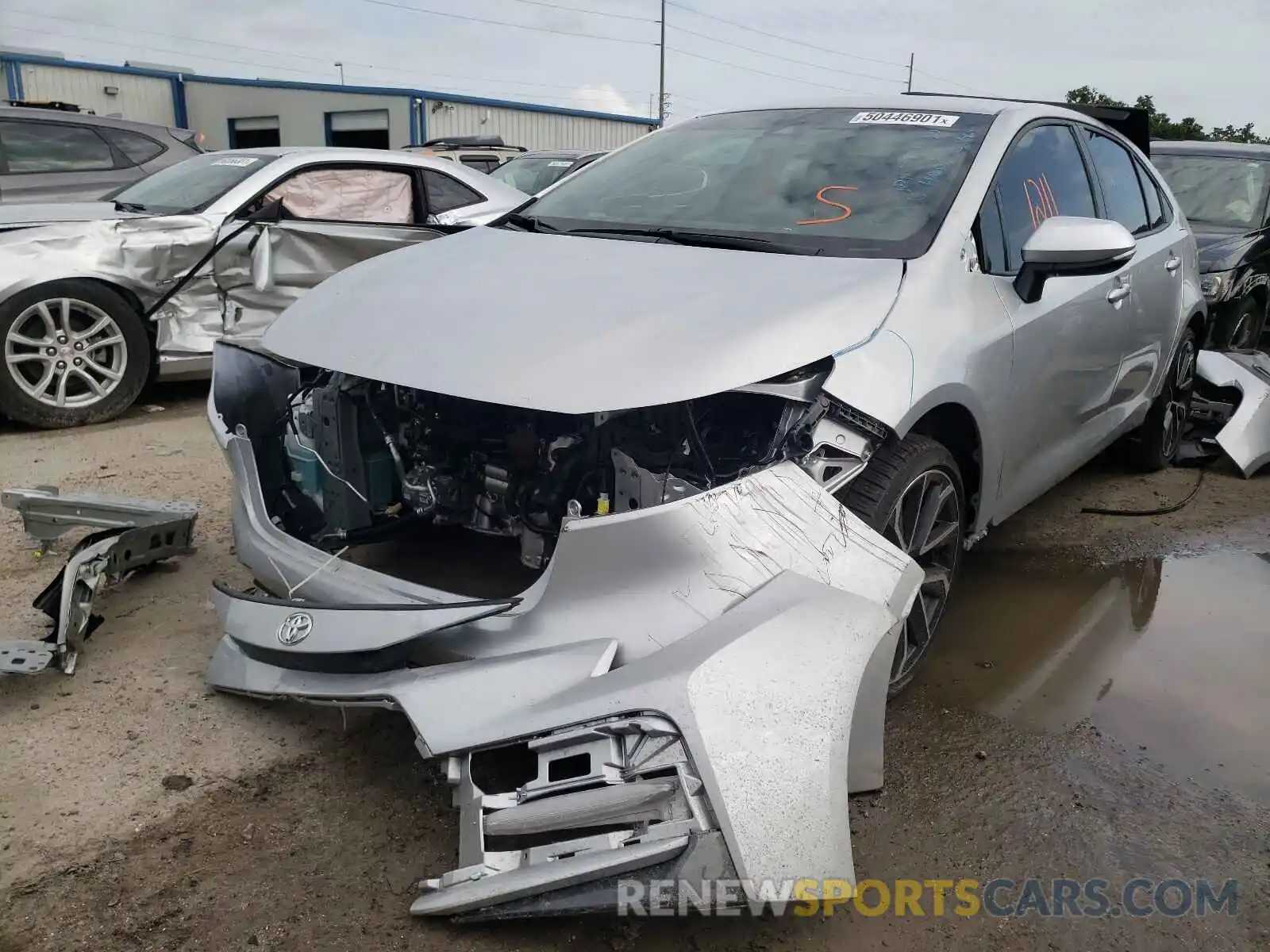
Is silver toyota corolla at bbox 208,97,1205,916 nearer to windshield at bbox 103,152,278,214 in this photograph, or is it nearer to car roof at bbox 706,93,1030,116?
car roof at bbox 706,93,1030,116

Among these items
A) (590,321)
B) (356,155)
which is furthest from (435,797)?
(356,155)

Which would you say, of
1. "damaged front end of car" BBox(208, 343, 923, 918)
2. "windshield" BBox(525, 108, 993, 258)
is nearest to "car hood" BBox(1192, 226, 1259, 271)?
"windshield" BBox(525, 108, 993, 258)

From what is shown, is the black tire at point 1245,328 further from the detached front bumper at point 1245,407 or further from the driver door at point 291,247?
the driver door at point 291,247

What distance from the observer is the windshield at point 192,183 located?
5895 millimetres

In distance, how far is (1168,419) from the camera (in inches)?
200

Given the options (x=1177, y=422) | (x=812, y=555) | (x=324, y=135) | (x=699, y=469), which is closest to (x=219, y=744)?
(x=699, y=469)

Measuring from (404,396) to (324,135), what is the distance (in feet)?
92.5

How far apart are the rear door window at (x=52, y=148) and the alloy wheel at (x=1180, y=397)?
7.59 metres

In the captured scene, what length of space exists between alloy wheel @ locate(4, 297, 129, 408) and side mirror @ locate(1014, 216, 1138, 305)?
15.1 ft

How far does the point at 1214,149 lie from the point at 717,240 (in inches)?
276

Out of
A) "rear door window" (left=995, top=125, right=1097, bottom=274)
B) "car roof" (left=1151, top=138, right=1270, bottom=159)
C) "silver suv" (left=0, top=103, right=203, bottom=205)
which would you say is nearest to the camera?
"rear door window" (left=995, top=125, right=1097, bottom=274)

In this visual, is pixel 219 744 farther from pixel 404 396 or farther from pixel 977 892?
pixel 977 892

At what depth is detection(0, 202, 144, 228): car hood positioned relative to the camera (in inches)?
214

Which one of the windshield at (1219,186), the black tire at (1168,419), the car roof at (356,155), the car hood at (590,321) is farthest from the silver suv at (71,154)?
the windshield at (1219,186)
